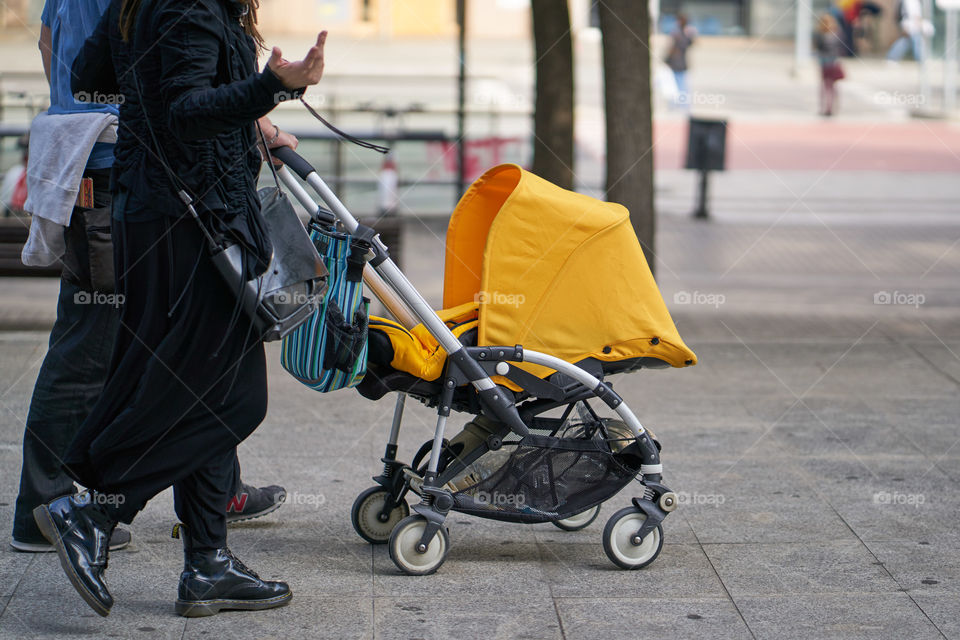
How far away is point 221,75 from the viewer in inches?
130

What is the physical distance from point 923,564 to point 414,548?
1.65 meters

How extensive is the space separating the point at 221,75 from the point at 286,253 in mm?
511

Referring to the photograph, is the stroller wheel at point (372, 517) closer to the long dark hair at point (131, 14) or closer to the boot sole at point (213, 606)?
the boot sole at point (213, 606)

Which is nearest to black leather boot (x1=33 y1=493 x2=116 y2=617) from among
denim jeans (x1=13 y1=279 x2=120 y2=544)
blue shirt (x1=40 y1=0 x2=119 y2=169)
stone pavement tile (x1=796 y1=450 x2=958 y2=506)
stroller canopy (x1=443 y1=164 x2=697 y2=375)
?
denim jeans (x1=13 y1=279 x2=120 y2=544)

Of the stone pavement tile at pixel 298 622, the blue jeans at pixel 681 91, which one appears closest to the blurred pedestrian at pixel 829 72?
the blue jeans at pixel 681 91

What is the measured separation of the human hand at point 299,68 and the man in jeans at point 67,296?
993 mm

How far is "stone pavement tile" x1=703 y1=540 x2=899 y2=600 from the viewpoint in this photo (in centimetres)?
385

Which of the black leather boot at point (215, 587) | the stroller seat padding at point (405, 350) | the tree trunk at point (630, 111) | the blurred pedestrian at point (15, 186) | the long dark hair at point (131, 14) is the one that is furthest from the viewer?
the blurred pedestrian at point (15, 186)

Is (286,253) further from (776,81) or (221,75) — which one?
(776,81)

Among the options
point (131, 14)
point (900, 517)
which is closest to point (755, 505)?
point (900, 517)

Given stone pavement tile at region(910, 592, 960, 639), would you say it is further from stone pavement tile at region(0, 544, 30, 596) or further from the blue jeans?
the blue jeans

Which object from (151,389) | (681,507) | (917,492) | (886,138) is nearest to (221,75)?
(151,389)

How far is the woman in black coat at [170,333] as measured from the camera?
3315 millimetres

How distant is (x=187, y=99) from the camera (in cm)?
313
